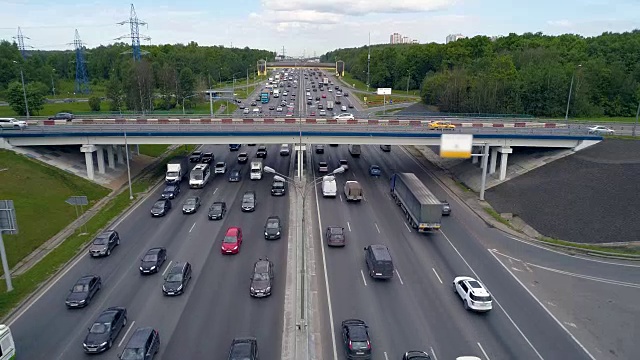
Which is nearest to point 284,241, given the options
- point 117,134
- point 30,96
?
point 117,134

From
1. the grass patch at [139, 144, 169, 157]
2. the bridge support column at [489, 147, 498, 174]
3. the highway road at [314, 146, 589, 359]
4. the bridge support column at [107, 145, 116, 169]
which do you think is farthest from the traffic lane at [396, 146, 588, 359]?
the grass patch at [139, 144, 169, 157]

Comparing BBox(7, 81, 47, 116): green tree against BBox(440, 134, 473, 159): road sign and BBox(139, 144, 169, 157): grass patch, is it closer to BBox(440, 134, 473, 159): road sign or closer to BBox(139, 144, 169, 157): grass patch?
BBox(139, 144, 169, 157): grass patch

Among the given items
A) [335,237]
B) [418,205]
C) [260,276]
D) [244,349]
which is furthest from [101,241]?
[418,205]

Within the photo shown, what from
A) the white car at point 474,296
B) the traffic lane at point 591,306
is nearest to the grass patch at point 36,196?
the white car at point 474,296

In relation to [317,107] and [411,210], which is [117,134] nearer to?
[411,210]

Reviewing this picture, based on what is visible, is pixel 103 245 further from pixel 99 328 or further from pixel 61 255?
pixel 99 328

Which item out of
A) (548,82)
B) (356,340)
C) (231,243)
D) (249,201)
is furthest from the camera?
(548,82)

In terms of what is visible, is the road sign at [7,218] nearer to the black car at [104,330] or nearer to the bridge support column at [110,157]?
the black car at [104,330]
